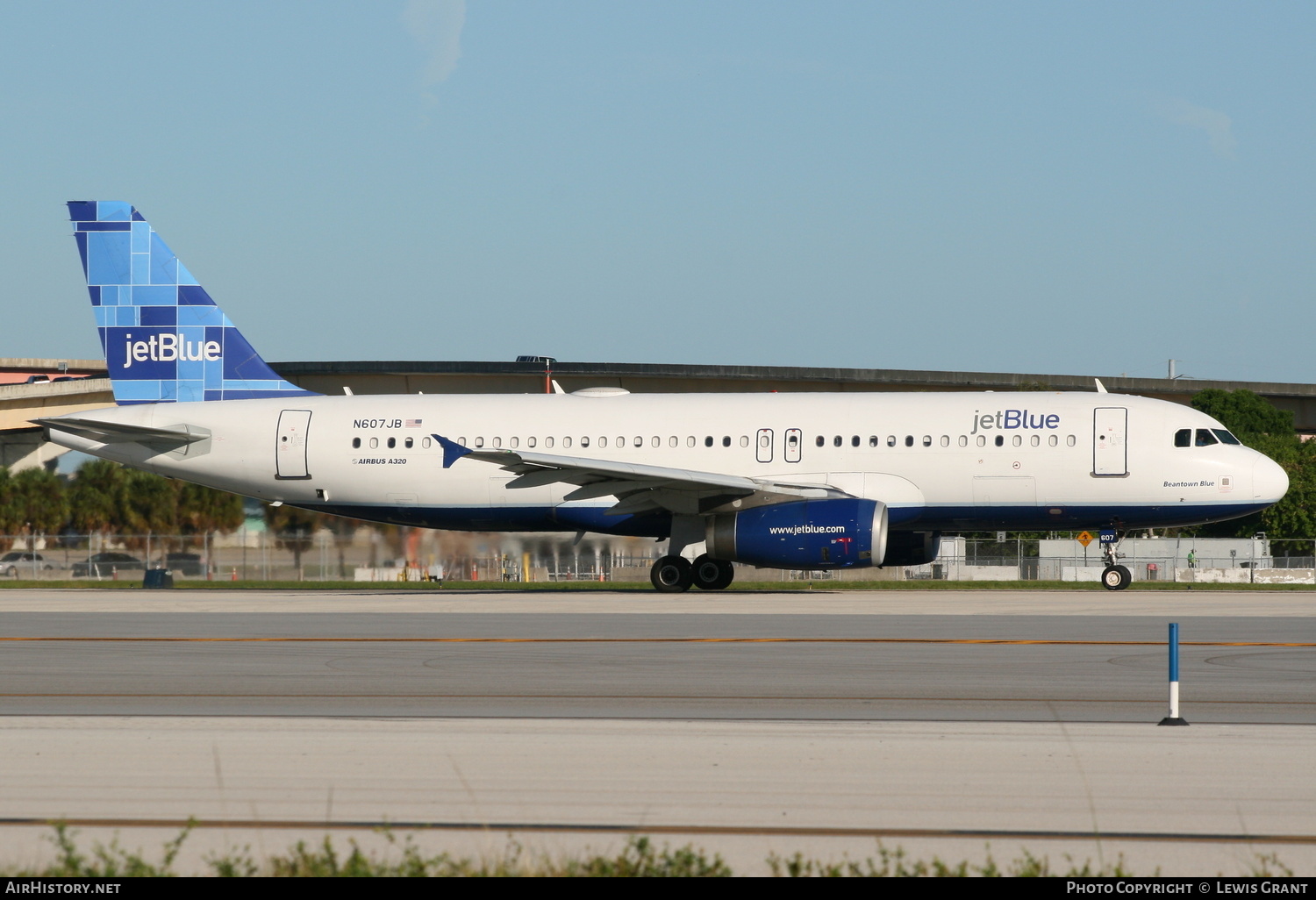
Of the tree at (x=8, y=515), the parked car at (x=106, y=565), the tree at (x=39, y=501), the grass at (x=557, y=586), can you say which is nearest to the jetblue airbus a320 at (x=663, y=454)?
the grass at (x=557, y=586)

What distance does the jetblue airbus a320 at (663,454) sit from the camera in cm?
2616

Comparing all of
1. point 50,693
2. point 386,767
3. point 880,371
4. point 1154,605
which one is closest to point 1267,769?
point 386,767

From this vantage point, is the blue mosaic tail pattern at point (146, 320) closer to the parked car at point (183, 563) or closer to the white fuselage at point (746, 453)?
the white fuselage at point (746, 453)

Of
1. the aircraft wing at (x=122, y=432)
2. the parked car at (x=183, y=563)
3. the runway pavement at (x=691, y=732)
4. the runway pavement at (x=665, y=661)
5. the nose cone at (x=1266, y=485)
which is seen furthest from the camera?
the parked car at (x=183, y=563)

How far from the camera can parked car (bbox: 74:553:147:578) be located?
3641 centimetres

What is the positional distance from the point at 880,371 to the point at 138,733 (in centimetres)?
5736

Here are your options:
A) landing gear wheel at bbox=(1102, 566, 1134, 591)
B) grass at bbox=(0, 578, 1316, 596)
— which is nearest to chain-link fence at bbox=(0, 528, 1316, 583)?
grass at bbox=(0, 578, 1316, 596)

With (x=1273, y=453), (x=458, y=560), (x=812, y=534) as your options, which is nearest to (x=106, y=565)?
(x=458, y=560)

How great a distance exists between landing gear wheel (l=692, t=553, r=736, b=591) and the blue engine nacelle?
5.35 feet

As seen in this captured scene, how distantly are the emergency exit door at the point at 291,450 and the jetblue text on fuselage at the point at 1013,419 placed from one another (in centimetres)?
1353

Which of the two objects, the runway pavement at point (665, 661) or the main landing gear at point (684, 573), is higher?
the main landing gear at point (684, 573)

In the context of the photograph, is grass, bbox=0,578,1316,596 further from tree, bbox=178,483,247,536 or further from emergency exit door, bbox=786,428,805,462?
emergency exit door, bbox=786,428,805,462

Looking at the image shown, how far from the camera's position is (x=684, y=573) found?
27.6 metres

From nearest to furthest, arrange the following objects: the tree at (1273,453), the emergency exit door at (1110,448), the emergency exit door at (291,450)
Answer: the emergency exit door at (1110,448)
the emergency exit door at (291,450)
the tree at (1273,453)
